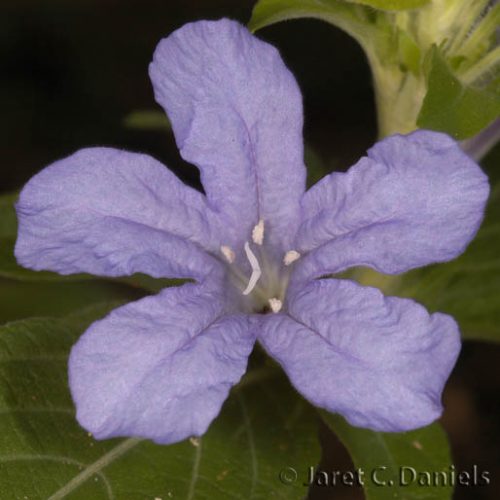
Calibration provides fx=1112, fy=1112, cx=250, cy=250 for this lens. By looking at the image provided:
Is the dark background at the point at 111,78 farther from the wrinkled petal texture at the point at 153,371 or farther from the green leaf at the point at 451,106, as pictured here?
the wrinkled petal texture at the point at 153,371

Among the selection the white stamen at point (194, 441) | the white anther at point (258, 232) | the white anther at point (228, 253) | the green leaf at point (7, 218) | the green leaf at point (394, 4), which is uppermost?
the green leaf at point (394, 4)

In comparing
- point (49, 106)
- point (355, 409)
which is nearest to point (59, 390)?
point (355, 409)

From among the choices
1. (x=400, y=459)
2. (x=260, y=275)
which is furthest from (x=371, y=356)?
(x=400, y=459)

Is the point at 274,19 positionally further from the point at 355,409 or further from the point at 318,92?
the point at 318,92

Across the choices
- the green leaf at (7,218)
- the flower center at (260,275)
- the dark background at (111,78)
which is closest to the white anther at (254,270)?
the flower center at (260,275)

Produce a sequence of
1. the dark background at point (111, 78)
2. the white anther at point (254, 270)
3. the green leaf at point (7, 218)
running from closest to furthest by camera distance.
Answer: the white anther at point (254, 270), the green leaf at point (7, 218), the dark background at point (111, 78)

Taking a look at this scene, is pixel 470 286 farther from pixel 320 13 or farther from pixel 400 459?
pixel 320 13
